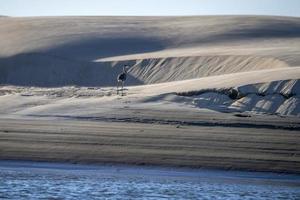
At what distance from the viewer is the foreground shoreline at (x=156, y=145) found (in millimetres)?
20000

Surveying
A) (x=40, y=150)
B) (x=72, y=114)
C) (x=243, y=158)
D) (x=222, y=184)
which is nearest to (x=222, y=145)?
(x=243, y=158)

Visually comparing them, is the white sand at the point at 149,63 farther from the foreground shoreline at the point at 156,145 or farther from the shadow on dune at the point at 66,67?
the foreground shoreline at the point at 156,145

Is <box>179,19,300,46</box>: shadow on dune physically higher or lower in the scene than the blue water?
higher

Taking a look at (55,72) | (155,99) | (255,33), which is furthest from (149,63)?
(155,99)

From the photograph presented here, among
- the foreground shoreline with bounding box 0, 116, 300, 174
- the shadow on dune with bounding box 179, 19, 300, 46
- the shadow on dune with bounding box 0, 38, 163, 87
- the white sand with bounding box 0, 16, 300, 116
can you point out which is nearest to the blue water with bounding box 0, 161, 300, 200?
the foreground shoreline with bounding box 0, 116, 300, 174

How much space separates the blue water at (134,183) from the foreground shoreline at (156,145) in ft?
1.08

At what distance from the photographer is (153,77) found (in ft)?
129

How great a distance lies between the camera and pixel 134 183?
62.1 feet

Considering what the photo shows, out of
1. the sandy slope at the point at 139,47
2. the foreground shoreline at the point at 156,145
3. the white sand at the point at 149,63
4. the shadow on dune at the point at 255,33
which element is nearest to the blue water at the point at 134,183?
the foreground shoreline at the point at 156,145

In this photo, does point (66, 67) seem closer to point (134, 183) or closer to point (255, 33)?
point (255, 33)

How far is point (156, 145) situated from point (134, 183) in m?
2.61

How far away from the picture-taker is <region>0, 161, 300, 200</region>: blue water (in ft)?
59.0

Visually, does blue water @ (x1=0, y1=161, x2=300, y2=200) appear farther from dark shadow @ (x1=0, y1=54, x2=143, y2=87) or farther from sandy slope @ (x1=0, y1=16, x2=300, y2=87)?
dark shadow @ (x1=0, y1=54, x2=143, y2=87)

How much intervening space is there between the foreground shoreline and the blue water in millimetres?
328
